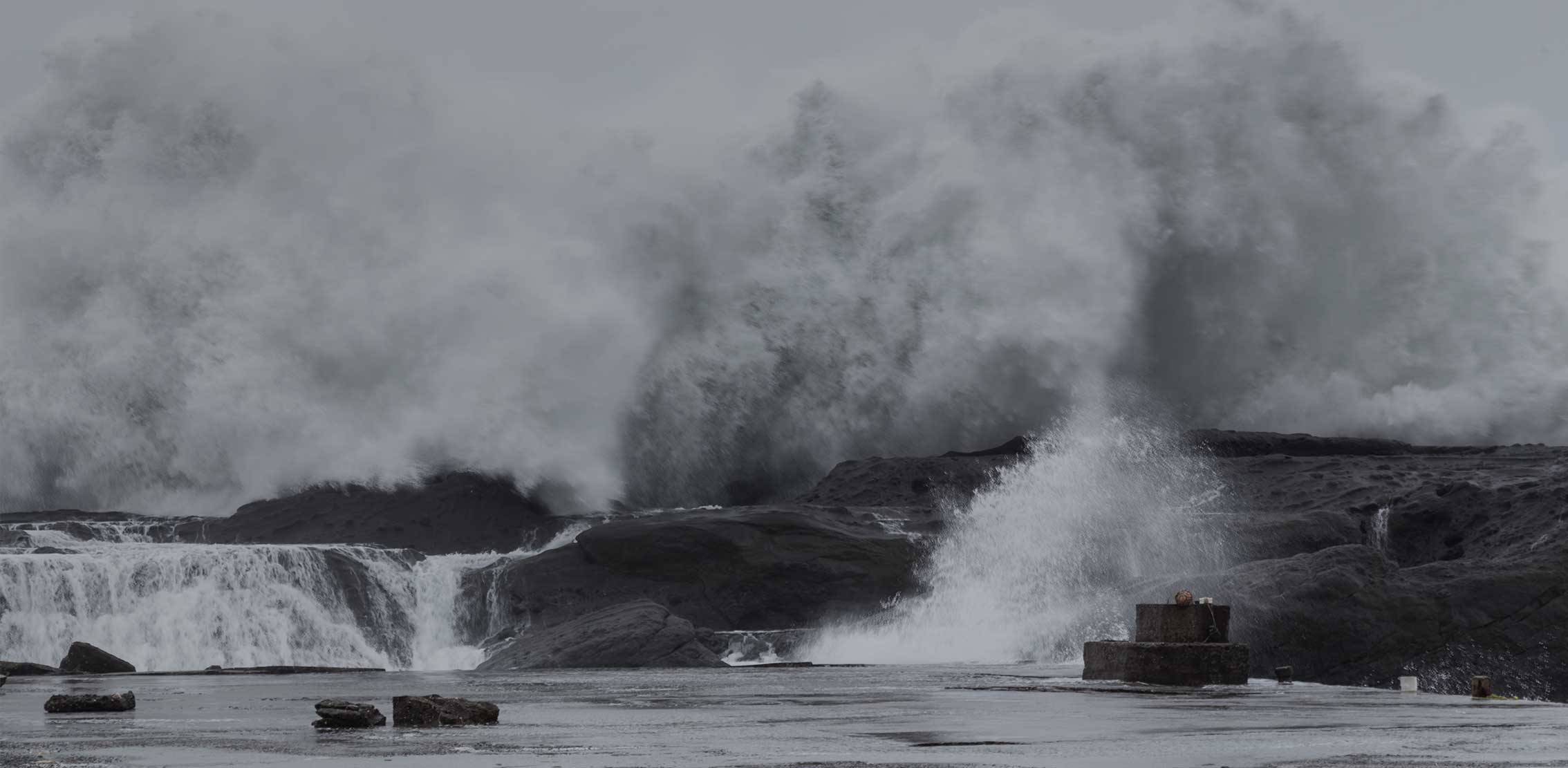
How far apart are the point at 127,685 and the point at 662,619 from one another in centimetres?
1110

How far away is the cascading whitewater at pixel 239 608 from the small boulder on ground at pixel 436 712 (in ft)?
74.6

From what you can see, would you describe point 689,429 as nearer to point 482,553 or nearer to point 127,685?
point 482,553

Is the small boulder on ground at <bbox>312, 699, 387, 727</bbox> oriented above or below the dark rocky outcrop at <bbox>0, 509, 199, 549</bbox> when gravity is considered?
below

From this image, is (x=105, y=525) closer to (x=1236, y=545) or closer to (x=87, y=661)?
(x=87, y=661)

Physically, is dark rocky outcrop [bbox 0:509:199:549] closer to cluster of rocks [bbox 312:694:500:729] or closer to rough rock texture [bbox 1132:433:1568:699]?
rough rock texture [bbox 1132:433:1568:699]

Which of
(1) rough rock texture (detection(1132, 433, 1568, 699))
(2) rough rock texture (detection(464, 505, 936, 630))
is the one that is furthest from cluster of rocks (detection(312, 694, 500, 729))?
(2) rough rock texture (detection(464, 505, 936, 630))

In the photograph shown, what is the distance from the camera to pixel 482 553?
4394cm

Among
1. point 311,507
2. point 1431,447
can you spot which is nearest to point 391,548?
point 311,507

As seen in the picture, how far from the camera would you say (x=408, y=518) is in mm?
46344

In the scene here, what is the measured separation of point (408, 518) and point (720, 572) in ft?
33.1

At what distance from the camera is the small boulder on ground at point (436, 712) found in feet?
46.4

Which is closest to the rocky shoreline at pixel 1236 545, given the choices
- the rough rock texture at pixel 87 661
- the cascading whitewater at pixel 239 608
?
the cascading whitewater at pixel 239 608

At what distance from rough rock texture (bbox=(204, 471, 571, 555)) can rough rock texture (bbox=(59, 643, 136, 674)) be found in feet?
38.5

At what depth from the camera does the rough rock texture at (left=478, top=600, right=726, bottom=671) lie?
32812 millimetres
